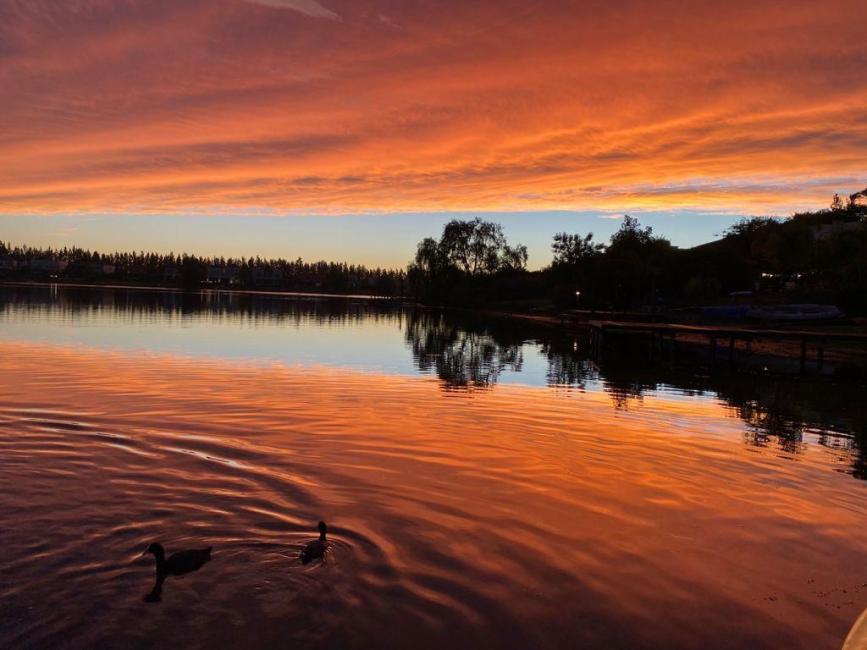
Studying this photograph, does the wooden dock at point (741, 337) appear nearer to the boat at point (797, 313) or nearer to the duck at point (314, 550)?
the boat at point (797, 313)

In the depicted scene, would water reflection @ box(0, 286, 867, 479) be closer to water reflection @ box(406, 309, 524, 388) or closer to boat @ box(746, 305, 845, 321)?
water reflection @ box(406, 309, 524, 388)

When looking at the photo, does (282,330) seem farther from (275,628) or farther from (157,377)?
(275,628)

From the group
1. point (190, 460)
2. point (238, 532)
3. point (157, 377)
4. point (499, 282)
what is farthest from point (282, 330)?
point (499, 282)

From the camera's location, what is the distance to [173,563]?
8.62m

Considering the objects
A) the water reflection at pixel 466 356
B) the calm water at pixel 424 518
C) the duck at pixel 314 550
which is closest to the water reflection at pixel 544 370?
the water reflection at pixel 466 356

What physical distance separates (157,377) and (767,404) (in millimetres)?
24035

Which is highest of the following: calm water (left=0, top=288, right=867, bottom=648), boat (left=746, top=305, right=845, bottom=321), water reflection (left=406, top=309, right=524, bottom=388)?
boat (left=746, top=305, right=845, bottom=321)

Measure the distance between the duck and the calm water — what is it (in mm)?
157

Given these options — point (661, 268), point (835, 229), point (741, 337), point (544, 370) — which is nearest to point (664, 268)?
point (661, 268)

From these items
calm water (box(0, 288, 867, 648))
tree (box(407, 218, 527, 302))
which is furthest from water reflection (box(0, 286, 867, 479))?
tree (box(407, 218, 527, 302))

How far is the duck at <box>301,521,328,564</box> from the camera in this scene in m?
9.48

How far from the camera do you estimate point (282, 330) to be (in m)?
61.0

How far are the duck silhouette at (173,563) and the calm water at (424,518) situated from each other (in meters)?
0.11

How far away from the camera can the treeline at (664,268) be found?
67500 millimetres
